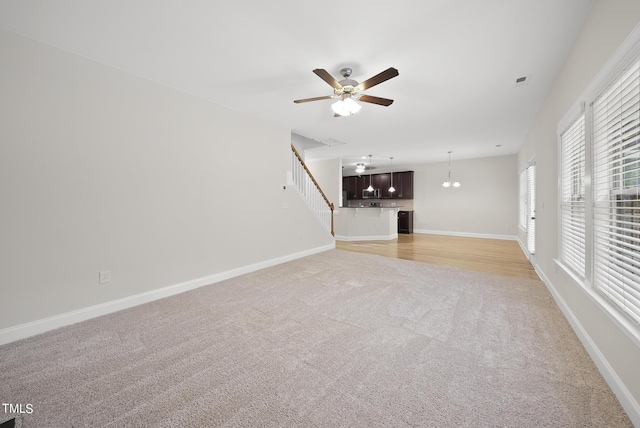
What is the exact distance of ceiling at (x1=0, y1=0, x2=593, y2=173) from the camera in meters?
1.94

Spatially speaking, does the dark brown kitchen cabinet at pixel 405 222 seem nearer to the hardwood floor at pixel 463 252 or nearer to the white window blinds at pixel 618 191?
the hardwood floor at pixel 463 252

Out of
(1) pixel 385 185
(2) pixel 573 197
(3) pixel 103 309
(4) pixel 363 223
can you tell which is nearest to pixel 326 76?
(2) pixel 573 197

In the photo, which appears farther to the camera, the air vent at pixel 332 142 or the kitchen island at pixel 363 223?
the kitchen island at pixel 363 223

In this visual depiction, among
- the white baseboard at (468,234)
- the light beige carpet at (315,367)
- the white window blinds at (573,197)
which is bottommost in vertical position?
the light beige carpet at (315,367)

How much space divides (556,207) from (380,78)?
8.55 feet

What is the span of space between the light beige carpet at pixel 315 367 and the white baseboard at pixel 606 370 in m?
0.05

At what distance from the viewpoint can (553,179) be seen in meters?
3.13

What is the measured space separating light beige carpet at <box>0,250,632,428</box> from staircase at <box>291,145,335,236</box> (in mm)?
2876

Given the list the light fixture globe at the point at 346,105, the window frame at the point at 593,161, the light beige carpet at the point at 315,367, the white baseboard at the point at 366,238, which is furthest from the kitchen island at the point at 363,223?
the window frame at the point at 593,161

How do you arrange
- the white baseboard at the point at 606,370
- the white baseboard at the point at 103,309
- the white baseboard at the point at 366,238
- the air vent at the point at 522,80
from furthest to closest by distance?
the white baseboard at the point at 366,238, the air vent at the point at 522,80, the white baseboard at the point at 103,309, the white baseboard at the point at 606,370

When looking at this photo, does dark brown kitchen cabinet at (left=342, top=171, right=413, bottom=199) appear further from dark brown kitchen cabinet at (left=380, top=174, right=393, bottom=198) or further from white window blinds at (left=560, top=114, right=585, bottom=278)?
white window blinds at (left=560, top=114, right=585, bottom=278)

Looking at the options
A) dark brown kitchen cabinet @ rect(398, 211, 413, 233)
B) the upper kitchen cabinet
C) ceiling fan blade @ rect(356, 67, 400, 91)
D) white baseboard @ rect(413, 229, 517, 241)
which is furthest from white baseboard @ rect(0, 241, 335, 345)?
white baseboard @ rect(413, 229, 517, 241)

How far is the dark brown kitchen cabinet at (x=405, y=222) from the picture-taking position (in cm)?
929

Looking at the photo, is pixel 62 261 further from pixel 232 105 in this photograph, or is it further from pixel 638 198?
pixel 638 198
